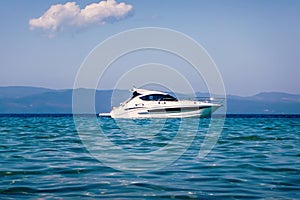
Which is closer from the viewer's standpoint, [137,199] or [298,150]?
[137,199]

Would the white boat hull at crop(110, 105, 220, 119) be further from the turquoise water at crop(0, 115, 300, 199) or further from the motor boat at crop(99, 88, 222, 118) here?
the turquoise water at crop(0, 115, 300, 199)

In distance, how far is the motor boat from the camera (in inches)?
2275

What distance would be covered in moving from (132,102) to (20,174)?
50.8 meters

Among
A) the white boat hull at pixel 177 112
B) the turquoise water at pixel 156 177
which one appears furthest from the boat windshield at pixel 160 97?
the turquoise water at pixel 156 177

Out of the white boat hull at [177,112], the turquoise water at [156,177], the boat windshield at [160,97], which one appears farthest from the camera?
the boat windshield at [160,97]

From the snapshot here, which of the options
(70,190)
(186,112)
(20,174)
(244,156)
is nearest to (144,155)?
(244,156)

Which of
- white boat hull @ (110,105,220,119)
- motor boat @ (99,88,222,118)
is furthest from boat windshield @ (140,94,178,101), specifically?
white boat hull @ (110,105,220,119)

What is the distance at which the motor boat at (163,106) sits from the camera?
2275 inches

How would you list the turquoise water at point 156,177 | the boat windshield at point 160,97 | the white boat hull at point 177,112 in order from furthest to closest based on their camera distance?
the boat windshield at point 160,97
the white boat hull at point 177,112
the turquoise water at point 156,177

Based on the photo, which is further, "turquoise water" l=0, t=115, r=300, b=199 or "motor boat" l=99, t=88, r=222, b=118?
"motor boat" l=99, t=88, r=222, b=118

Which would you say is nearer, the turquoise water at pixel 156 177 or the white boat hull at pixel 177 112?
the turquoise water at pixel 156 177

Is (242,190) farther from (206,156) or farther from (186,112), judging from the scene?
(186,112)

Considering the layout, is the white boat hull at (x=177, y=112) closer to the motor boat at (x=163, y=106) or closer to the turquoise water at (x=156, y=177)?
the motor boat at (x=163, y=106)

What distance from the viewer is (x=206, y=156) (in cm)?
1470
